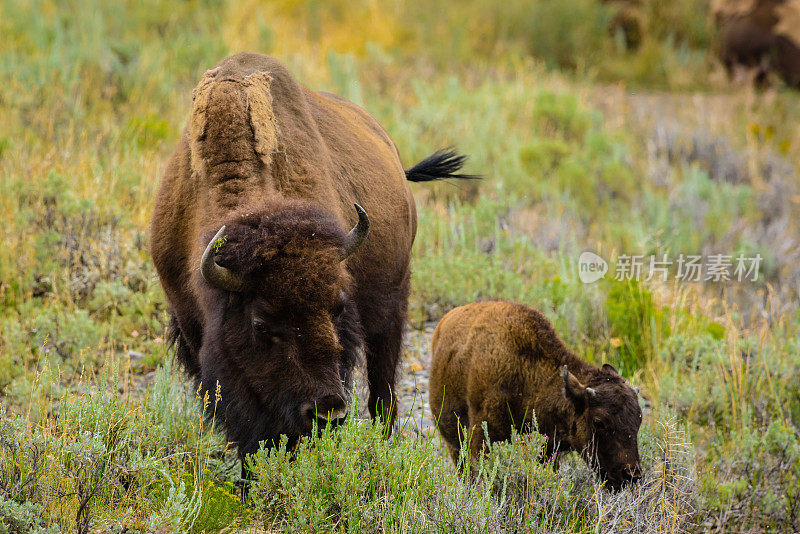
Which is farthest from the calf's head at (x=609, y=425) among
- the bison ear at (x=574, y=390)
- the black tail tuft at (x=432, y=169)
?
the black tail tuft at (x=432, y=169)

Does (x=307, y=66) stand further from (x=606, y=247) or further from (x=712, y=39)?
(x=712, y=39)

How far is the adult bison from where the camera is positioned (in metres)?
3.71

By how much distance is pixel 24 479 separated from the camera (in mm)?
3666

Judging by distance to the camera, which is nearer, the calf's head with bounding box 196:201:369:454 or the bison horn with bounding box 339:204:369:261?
the calf's head with bounding box 196:201:369:454

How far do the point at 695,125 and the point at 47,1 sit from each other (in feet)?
35.7

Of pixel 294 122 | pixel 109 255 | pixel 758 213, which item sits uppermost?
pixel 294 122

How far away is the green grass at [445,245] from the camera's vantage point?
3916 millimetres

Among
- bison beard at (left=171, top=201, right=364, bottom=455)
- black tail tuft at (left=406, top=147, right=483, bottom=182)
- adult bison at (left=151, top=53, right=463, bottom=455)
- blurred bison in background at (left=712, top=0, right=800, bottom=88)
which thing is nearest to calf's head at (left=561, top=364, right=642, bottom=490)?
adult bison at (left=151, top=53, right=463, bottom=455)

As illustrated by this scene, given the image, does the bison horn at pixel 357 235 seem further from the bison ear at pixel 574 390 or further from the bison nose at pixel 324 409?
the bison ear at pixel 574 390

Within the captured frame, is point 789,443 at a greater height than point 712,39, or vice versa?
point 712,39

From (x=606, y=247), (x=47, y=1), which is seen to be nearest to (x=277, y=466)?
(x=606, y=247)

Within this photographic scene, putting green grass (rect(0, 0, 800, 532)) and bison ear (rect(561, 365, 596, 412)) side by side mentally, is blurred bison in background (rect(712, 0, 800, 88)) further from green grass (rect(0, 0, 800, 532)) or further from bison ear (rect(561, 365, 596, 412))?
bison ear (rect(561, 365, 596, 412))

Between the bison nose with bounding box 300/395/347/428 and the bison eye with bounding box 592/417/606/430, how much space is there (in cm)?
153

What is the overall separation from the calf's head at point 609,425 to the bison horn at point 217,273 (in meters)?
1.90
